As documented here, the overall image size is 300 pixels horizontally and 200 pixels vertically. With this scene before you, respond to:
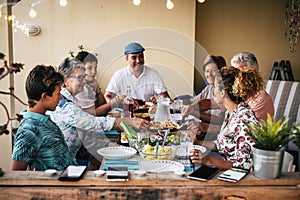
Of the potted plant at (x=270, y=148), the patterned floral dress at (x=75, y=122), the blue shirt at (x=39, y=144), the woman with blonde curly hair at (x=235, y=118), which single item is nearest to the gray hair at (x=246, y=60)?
the woman with blonde curly hair at (x=235, y=118)

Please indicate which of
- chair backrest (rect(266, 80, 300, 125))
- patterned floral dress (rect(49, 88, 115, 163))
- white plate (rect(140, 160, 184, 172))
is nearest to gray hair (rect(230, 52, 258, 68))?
chair backrest (rect(266, 80, 300, 125))

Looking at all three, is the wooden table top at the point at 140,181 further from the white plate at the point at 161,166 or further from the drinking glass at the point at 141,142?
the drinking glass at the point at 141,142

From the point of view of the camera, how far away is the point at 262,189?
1218mm

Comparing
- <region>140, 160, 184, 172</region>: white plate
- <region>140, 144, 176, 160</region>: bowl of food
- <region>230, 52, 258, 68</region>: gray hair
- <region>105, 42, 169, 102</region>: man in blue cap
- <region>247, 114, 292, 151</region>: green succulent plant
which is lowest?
<region>140, 160, 184, 172</region>: white plate

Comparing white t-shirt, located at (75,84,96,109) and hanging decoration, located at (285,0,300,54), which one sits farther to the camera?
hanging decoration, located at (285,0,300,54)

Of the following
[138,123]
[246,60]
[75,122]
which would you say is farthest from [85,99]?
[246,60]

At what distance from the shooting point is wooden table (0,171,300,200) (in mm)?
1197

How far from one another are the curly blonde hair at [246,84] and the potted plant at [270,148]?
0.79 m

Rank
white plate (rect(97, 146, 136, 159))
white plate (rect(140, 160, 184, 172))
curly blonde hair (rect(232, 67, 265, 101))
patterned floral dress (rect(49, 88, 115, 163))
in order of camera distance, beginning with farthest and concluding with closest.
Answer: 1. patterned floral dress (rect(49, 88, 115, 163))
2. curly blonde hair (rect(232, 67, 265, 101))
3. white plate (rect(97, 146, 136, 159))
4. white plate (rect(140, 160, 184, 172))

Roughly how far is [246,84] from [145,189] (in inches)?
42.3

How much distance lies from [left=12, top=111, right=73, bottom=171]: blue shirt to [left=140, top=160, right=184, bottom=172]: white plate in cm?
49

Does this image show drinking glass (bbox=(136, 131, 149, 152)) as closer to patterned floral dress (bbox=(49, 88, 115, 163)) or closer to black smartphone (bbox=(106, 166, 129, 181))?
patterned floral dress (bbox=(49, 88, 115, 163))

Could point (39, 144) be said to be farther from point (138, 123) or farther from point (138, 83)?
point (138, 83)

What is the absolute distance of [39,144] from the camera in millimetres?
1812
